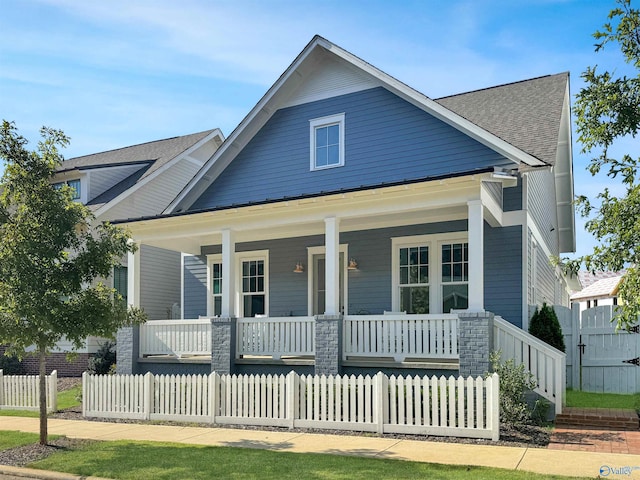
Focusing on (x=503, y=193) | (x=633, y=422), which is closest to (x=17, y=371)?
(x=503, y=193)

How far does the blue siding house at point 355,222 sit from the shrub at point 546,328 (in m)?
0.30

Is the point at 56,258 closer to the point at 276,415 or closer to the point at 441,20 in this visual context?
the point at 276,415

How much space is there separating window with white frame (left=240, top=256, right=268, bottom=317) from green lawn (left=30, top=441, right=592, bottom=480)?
26.6ft

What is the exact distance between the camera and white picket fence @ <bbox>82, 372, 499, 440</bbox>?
33.7 ft

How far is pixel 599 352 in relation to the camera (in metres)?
15.7

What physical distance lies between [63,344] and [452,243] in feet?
48.3

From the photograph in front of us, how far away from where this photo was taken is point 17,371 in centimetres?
2216

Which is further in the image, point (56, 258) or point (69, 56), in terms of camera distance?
point (69, 56)

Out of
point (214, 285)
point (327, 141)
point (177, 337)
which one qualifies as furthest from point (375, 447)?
point (214, 285)

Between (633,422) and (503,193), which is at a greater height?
(503,193)

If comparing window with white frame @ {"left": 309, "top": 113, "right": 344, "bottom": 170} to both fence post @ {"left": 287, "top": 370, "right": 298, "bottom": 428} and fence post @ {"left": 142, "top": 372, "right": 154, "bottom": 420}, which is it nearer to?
fence post @ {"left": 287, "top": 370, "right": 298, "bottom": 428}

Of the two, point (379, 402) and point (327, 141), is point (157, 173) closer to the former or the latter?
point (327, 141)

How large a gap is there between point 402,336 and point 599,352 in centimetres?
580

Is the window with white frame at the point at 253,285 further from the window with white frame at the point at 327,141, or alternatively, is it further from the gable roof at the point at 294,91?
the window with white frame at the point at 327,141
